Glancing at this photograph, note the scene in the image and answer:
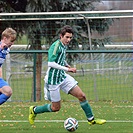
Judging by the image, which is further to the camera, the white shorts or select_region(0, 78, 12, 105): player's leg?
the white shorts

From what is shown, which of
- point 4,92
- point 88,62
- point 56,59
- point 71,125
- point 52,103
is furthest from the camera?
point 88,62

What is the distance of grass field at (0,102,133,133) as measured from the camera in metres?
9.80

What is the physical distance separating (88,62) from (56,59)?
25.4 ft

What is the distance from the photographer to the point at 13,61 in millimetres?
19047

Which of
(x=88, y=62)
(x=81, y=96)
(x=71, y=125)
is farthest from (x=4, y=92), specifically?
(x=88, y=62)

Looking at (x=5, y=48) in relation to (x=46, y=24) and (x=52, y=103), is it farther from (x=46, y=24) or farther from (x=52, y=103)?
(x=46, y=24)

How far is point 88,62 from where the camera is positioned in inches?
689

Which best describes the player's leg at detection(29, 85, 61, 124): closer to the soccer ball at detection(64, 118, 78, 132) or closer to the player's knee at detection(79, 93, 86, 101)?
the player's knee at detection(79, 93, 86, 101)

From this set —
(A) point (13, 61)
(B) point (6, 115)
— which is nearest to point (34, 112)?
(B) point (6, 115)

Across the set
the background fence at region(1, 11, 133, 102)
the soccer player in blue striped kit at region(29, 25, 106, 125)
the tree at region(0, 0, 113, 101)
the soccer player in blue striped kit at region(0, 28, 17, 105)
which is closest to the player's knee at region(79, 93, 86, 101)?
the soccer player in blue striped kit at region(29, 25, 106, 125)

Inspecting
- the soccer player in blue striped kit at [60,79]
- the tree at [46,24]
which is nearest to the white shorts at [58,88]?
the soccer player in blue striped kit at [60,79]

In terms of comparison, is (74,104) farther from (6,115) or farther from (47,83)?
(47,83)

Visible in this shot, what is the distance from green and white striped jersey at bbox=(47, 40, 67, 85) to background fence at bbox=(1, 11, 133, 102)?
484 cm

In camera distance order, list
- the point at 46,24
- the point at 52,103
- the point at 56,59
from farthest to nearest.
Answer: the point at 46,24
the point at 52,103
the point at 56,59
